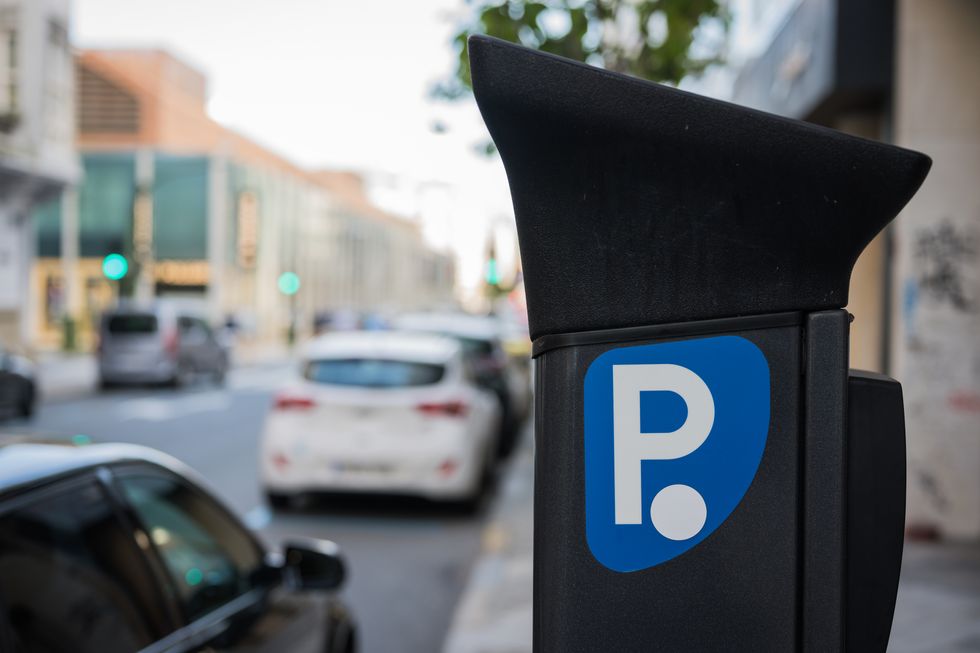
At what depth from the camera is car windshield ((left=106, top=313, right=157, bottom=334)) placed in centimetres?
2298

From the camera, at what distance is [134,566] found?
2.67 m

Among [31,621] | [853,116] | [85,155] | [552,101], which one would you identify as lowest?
[31,621]

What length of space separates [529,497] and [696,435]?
8.87 meters

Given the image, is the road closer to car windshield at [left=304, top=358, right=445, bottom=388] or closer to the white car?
the white car

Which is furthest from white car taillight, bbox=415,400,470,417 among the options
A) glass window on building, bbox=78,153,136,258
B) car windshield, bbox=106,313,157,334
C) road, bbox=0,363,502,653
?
glass window on building, bbox=78,153,136,258

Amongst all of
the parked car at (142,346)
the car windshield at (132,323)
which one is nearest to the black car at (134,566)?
the parked car at (142,346)

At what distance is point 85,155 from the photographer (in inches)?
2031

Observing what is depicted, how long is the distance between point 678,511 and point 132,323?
23.0m

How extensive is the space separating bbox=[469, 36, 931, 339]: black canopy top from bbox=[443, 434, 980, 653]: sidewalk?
418 cm

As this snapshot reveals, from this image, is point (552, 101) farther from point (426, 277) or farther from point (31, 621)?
point (426, 277)

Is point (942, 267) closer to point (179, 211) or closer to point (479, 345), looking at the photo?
point (479, 345)

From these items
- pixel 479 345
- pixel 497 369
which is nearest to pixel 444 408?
pixel 497 369

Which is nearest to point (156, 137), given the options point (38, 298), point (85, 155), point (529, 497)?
point (85, 155)

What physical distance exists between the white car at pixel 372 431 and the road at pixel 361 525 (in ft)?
1.05
